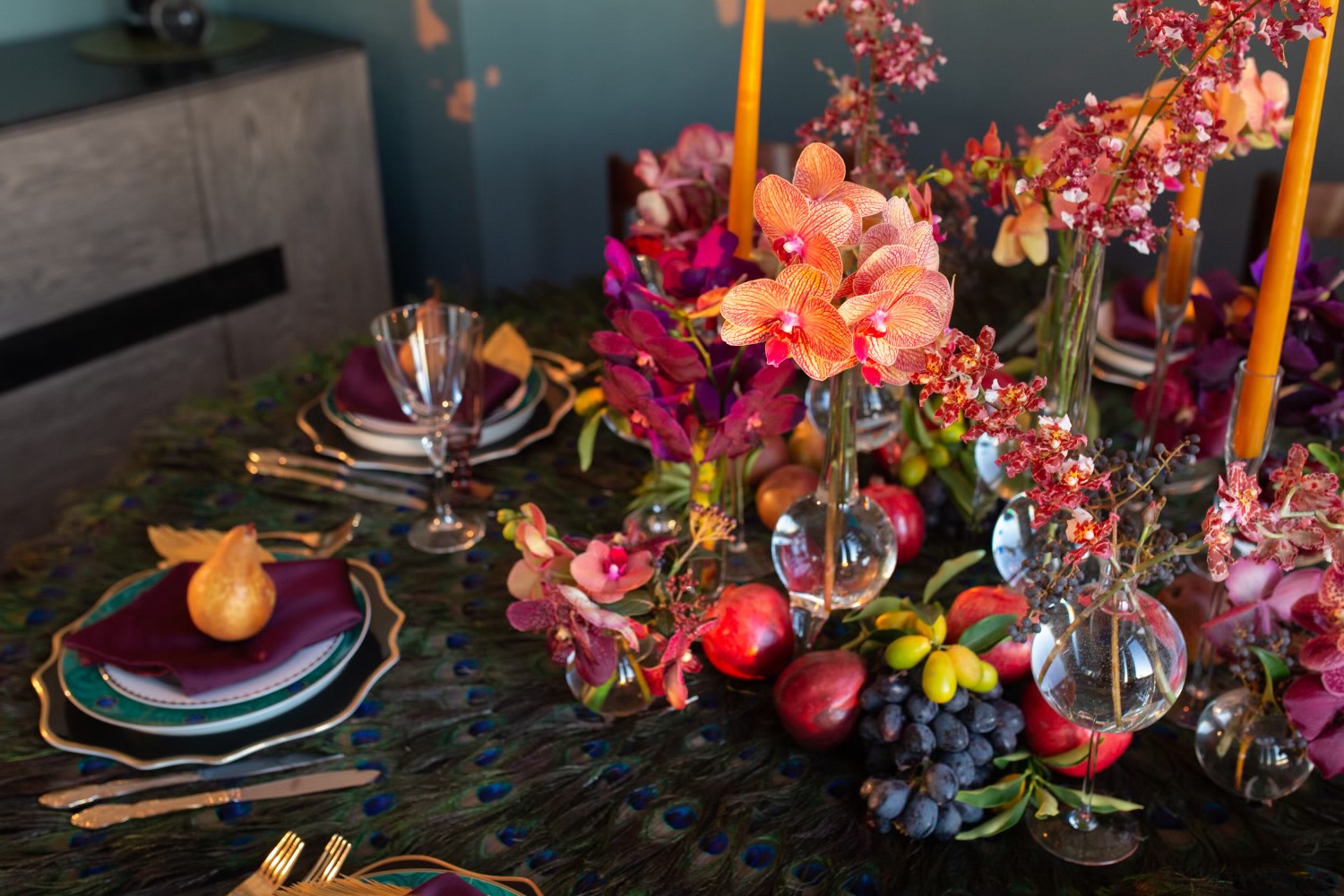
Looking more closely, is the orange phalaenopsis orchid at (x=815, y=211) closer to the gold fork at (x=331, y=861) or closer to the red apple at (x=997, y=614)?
the red apple at (x=997, y=614)

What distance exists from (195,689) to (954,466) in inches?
26.2

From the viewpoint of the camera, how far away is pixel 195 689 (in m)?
0.95

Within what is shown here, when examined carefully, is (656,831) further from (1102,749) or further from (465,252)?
(465,252)

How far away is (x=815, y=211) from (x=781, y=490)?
1.46 ft

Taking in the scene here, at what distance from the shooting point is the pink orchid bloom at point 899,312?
0.69 m

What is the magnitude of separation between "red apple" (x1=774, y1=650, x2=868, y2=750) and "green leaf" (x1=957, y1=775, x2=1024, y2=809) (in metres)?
0.10

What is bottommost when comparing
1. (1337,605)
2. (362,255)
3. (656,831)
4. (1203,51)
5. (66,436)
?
(66,436)

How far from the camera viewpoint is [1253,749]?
848 mm

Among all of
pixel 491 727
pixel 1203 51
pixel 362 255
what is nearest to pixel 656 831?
pixel 491 727

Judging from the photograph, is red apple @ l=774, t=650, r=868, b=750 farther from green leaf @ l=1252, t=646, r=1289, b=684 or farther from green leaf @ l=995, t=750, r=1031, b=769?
green leaf @ l=1252, t=646, r=1289, b=684

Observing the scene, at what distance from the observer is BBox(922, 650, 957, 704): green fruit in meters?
0.83

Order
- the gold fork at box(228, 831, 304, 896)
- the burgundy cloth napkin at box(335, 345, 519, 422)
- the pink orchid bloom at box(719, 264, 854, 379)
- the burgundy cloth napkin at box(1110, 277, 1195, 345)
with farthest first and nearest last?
the burgundy cloth napkin at box(1110, 277, 1195, 345) < the burgundy cloth napkin at box(335, 345, 519, 422) < the gold fork at box(228, 831, 304, 896) < the pink orchid bloom at box(719, 264, 854, 379)

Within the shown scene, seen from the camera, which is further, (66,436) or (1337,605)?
(66,436)

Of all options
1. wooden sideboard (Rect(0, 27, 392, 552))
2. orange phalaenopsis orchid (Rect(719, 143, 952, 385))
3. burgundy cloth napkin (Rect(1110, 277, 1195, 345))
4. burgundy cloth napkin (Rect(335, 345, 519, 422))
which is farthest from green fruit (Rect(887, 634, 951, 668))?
wooden sideboard (Rect(0, 27, 392, 552))
